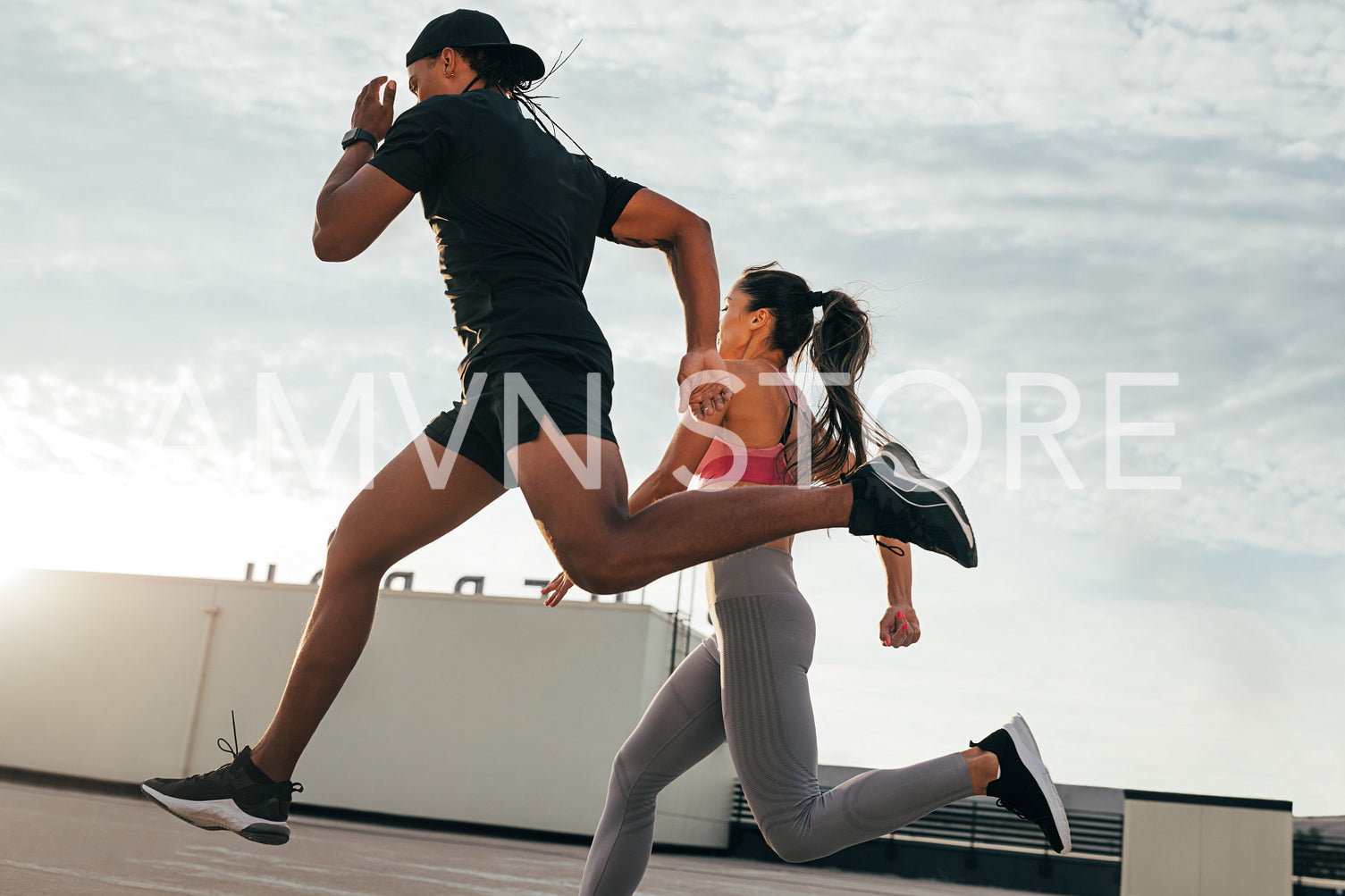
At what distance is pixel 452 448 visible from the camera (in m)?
2.39

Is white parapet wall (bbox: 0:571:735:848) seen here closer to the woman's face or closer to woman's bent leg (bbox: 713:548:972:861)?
the woman's face

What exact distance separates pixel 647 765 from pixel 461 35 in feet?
6.19

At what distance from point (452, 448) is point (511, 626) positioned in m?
17.1

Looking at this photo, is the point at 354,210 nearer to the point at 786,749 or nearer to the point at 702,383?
the point at 702,383

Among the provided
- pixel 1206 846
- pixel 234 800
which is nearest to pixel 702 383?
pixel 234 800

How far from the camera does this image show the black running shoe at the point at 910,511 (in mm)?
2234

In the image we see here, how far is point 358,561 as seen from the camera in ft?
7.98

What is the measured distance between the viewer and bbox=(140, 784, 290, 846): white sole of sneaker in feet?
7.69

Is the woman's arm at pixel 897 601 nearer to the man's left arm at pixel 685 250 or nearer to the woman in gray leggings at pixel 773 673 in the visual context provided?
the woman in gray leggings at pixel 773 673

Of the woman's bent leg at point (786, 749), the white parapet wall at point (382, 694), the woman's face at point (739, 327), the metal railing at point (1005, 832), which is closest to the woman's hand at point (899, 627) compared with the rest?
the woman's bent leg at point (786, 749)

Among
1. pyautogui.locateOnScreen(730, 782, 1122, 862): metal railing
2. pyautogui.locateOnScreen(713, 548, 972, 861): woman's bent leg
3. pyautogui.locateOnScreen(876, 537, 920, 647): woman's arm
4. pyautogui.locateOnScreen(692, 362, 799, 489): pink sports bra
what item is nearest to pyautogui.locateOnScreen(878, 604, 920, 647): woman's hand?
pyautogui.locateOnScreen(876, 537, 920, 647): woman's arm

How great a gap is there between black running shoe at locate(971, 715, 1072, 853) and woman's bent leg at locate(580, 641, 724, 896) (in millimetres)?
699

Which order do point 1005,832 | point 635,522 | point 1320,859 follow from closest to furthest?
point 635,522 → point 1320,859 → point 1005,832

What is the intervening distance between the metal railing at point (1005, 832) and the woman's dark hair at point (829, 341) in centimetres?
1588
